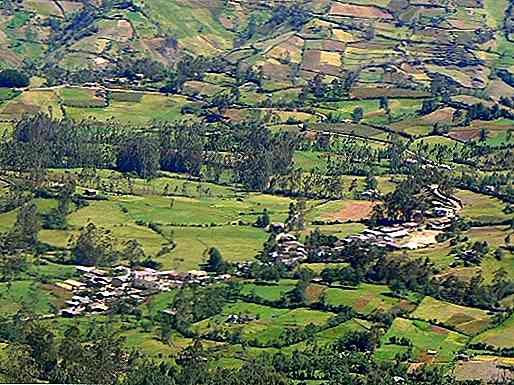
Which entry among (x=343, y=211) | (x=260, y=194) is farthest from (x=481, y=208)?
(x=260, y=194)

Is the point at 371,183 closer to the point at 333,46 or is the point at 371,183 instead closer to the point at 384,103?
the point at 384,103

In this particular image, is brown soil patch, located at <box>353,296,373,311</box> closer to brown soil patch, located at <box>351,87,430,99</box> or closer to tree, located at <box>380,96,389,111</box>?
tree, located at <box>380,96,389,111</box>

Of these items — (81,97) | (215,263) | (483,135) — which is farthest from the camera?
(81,97)

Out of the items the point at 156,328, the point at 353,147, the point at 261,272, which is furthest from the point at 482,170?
the point at 156,328

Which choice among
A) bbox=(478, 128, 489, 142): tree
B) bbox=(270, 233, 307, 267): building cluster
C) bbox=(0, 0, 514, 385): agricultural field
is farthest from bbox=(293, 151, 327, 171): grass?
bbox=(270, 233, 307, 267): building cluster

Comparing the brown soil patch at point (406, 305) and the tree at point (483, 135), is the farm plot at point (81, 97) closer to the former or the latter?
the tree at point (483, 135)

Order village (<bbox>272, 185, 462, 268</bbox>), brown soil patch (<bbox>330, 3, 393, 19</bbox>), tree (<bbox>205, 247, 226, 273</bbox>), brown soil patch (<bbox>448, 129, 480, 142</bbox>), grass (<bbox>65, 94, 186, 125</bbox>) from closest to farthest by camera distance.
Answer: tree (<bbox>205, 247, 226, 273</bbox>) < village (<bbox>272, 185, 462, 268</bbox>) < brown soil patch (<bbox>448, 129, 480, 142</bbox>) < grass (<bbox>65, 94, 186, 125</bbox>) < brown soil patch (<bbox>330, 3, 393, 19</bbox>)
